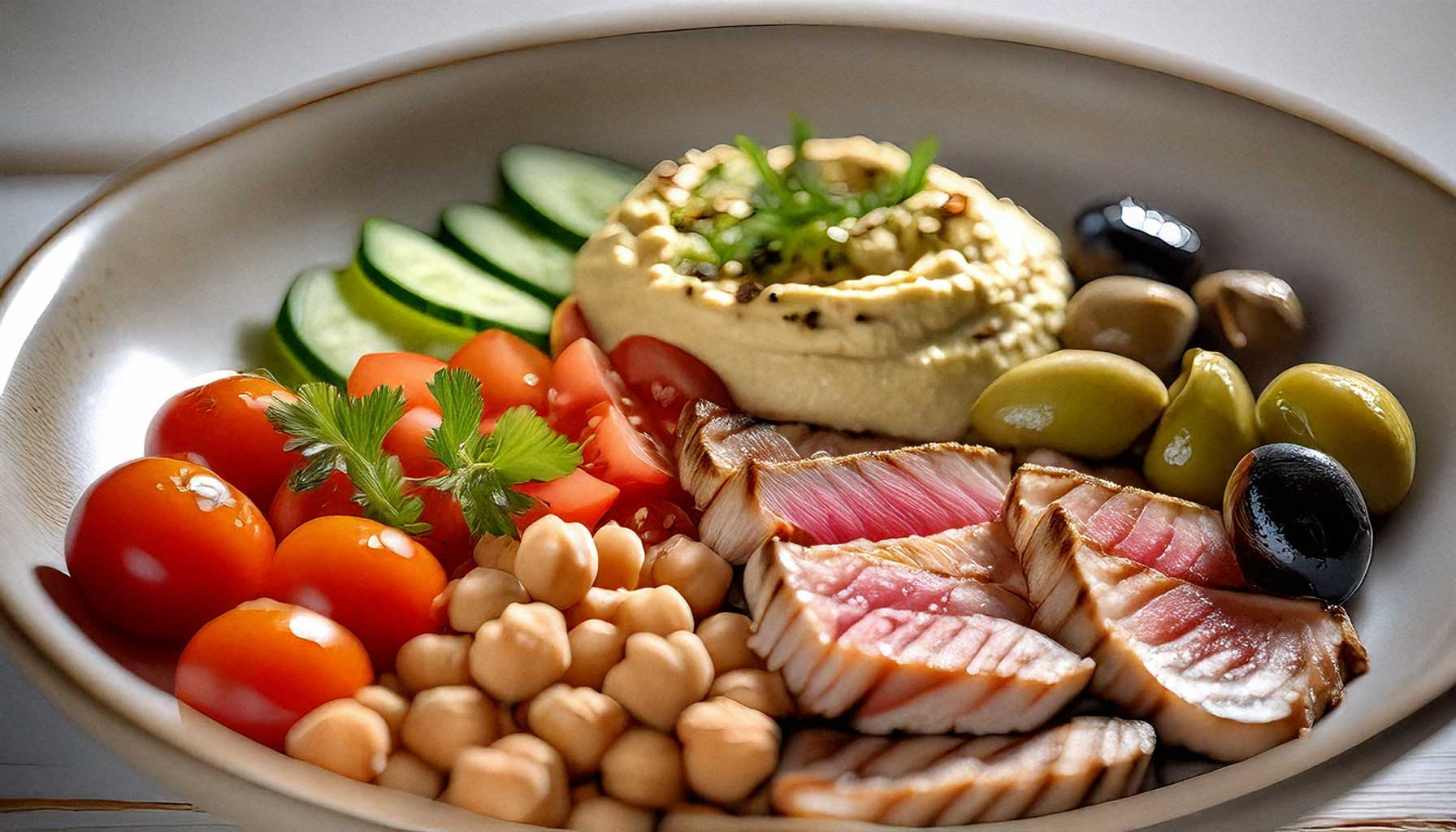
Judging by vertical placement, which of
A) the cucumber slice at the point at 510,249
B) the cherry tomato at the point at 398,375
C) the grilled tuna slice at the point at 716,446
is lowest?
→ the grilled tuna slice at the point at 716,446

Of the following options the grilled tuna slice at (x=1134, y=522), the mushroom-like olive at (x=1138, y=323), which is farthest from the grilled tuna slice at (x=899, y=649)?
the mushroom-like olive at (x=1138, y=323)

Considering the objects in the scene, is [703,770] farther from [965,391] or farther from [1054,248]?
[1054,248]

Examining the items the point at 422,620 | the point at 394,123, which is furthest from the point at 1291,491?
the point at 394,123

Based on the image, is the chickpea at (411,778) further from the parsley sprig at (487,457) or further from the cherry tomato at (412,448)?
the cherry tomato at (412,448)

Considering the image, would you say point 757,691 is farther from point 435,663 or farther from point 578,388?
point 578,388

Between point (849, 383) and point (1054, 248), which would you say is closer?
point (849, 383)
